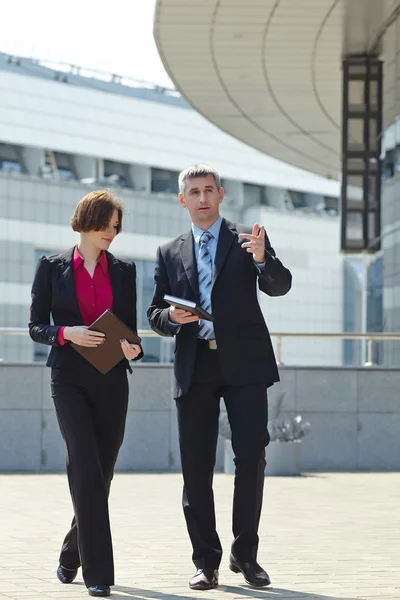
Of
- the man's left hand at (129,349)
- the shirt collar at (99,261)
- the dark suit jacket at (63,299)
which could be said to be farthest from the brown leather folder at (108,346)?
the shirt collar at (99,261)

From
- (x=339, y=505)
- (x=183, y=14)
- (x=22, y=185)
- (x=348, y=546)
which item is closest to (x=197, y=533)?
(x=348, y=546)

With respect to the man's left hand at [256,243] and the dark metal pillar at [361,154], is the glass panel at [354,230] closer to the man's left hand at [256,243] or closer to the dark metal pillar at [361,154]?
the dark metal pillar at [361,154]

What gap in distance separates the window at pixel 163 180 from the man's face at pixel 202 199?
57989 mm

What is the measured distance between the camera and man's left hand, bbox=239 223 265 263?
6.60m

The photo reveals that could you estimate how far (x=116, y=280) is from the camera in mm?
6781

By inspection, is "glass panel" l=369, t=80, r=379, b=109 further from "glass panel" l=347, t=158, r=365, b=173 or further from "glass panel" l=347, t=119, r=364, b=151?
"glass panel" l=347, t=158, r=365, b=173

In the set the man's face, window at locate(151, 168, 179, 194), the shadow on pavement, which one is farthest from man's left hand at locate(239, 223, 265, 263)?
window at locate(151, 168, 179, 194)

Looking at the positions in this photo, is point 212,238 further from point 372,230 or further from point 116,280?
point 372,230

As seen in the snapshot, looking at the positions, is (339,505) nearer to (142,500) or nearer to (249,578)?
(142,500)

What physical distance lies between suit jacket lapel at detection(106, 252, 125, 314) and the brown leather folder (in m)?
0.22

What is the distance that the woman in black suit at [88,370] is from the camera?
252 inches

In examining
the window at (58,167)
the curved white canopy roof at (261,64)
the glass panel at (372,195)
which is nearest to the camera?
the curved white canopy roof at (261,64)

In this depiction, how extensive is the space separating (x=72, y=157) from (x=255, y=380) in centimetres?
5611

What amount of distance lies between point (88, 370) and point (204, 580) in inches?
47.0
